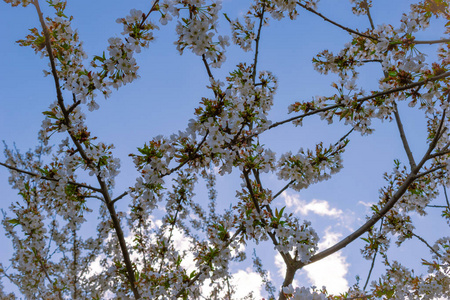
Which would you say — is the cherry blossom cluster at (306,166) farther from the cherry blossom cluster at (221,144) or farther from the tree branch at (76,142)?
the tree branch at (76,142)

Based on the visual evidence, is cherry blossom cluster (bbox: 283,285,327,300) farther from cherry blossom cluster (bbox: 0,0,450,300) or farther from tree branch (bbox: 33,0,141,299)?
tree branch (bbox: 33,0,141,299)

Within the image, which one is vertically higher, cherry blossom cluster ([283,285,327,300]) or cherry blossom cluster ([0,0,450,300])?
cherry blossom cluster ([0,0,450,300])

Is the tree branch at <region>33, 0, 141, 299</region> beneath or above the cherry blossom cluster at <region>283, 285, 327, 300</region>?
above

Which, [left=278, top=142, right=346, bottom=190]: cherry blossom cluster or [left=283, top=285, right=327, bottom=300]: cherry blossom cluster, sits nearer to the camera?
[left=283, top=285, right=327, bottom=300]: cherry blossom cluster

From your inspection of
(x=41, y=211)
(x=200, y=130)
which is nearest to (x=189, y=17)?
(x=200, y=130)

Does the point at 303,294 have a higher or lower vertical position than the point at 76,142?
lower

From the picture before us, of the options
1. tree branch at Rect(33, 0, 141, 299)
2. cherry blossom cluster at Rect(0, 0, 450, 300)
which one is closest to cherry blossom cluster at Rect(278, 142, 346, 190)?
cherry blossom cluster at Rect(0, 0, 450, 300)

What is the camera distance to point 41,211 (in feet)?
16.0

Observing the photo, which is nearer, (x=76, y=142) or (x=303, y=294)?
(x=303, y=294)

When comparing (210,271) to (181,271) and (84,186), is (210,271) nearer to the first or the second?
(181,271)

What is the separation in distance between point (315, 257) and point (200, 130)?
2141 millimetres

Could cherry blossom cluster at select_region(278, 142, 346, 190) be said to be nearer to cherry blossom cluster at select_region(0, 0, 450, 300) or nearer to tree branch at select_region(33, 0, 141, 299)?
cherry blossom cluster at select_region(0, 0, 450, 300)

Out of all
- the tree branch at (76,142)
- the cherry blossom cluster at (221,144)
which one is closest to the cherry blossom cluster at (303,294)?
the cherry blossom cluster at (221,144)

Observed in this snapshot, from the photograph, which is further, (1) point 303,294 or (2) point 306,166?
(2) point 306,166
